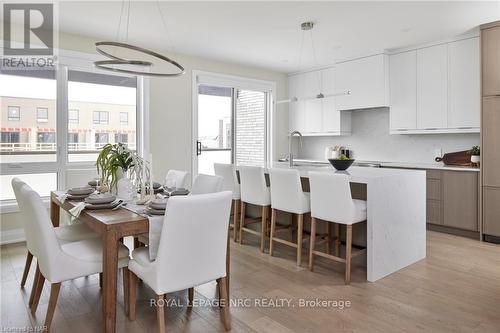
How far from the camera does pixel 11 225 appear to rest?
409 cm

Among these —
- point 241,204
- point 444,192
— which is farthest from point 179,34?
point 444,192

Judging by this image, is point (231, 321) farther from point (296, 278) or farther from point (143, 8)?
point (143, 8)

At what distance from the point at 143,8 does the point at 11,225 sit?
2931 mm

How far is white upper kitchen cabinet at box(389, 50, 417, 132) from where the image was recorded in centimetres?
485

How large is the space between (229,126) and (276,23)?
95.9 inches

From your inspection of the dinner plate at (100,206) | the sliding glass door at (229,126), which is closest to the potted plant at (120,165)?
the dinner plate at (100,206)

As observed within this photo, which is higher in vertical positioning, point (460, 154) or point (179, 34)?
point (179, 34)

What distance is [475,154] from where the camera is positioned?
427 cm

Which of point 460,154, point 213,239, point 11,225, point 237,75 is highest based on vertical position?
point 237,75

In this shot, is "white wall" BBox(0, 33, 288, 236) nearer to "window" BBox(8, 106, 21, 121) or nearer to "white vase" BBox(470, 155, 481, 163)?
"window" BBox(8, 106, 21, 121)

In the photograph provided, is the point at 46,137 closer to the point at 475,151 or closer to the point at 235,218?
the point at 235,218

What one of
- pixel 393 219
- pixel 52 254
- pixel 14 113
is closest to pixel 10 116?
pixel 14 113

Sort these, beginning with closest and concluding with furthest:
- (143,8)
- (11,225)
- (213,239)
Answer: (213,239) → (143,8) → (11,225)

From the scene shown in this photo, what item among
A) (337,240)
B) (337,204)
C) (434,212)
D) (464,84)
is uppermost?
(464,84)
